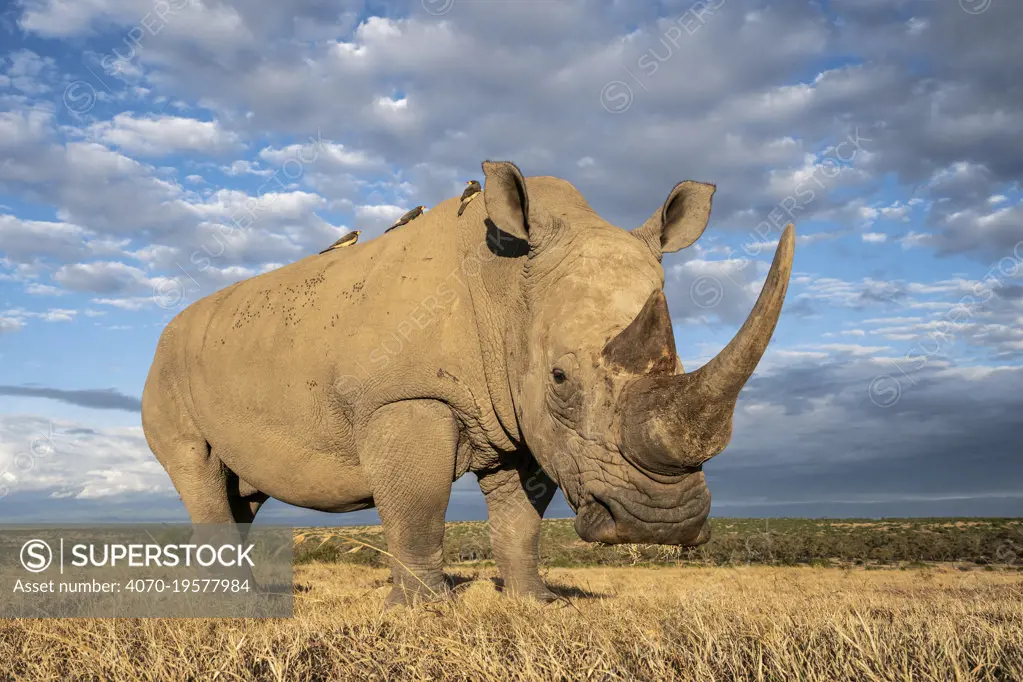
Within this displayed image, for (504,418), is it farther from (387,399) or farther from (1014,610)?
(1014,610)

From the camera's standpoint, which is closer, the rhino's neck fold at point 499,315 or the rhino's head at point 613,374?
the rhino's head at point 613,374

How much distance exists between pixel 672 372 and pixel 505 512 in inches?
108

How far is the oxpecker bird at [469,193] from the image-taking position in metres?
6.14

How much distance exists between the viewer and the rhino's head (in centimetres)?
392

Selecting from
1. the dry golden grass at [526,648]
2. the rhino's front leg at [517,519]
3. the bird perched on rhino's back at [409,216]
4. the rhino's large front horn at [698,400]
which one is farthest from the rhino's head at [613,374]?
the bird perched on rhino's back at [409,216]

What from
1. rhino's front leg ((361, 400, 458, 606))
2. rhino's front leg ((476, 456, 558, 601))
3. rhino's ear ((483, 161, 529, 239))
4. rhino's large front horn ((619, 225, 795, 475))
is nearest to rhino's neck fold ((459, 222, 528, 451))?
rhino's ear ((483, 161, 529, 239))

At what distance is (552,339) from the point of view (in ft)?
16.0

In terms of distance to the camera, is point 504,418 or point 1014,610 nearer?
point 1014,610

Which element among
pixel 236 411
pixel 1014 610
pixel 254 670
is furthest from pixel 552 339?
pixel 236 411

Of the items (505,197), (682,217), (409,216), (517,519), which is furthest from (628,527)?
(409,216)

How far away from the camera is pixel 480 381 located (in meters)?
5.62

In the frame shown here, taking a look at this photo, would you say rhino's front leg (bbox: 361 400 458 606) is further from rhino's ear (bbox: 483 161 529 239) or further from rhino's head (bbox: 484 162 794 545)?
rhino's ear (bbox: 483 161 529 239)

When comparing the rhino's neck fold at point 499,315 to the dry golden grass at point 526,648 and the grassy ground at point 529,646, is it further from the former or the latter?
the dry golden grass at point 526,648

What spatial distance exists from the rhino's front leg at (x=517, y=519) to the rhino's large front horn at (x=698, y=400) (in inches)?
96.2
